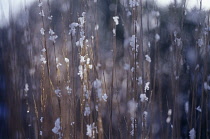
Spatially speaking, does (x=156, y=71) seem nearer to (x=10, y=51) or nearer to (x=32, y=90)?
(x=32, y=90)

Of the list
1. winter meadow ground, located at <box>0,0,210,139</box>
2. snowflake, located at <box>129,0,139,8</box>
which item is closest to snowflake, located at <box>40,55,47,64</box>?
winter meadow ground, located at <box>0,0,210,139</box>

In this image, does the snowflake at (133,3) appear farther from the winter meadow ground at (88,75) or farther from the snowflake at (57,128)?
the snowflake at (57,128)

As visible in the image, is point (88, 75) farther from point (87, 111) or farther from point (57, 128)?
point (57, 128)

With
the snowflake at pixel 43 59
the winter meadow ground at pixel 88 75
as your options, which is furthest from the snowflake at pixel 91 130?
the snowflake at pixel 43 59

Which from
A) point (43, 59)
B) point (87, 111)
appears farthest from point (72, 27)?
point (87, 111)

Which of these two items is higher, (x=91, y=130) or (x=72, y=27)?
(x=72, y=27)

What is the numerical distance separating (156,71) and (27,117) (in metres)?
0.70

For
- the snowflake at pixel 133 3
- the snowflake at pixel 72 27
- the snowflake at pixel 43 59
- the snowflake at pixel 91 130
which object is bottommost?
the snowflake at pixel 91 130

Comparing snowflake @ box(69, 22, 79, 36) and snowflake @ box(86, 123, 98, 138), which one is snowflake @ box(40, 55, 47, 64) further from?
snowflake @ box(86, 123, 98, 138)

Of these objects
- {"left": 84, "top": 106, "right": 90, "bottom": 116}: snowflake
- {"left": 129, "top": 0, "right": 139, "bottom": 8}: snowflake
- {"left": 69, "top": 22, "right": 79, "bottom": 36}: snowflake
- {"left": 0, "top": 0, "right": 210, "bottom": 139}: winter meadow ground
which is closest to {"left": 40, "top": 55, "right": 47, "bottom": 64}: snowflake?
{"left": 0, "top": 0, "right": 210, "bottom": 139}: winter meadow ground

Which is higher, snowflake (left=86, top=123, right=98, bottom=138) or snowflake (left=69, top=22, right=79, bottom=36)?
snowflake (left=69, top=22, right=79, bottom=36)

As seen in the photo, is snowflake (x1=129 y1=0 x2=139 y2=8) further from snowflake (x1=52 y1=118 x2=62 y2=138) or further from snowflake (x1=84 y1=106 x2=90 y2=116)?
snowflake (x1=52 y1=118 x2=62 y2=138)

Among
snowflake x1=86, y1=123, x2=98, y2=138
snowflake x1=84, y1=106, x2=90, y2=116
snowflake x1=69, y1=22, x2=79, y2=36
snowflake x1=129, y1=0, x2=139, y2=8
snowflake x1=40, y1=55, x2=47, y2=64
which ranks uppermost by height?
snowflake x1=129, y1=0, x2=139, y2=8

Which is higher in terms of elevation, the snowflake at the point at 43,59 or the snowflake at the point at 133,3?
the snowflake at the point at 133,3
